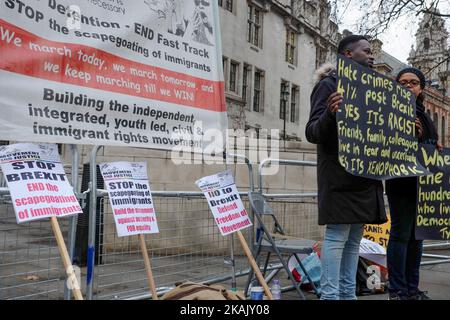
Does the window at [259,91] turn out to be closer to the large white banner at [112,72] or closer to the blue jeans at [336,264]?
the large white banner at [112,72]

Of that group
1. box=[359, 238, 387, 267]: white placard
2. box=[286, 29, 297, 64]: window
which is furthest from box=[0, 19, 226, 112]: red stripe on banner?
box=[286, 29, 297, 64]: window

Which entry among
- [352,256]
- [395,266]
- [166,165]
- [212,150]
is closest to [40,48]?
[212,150]

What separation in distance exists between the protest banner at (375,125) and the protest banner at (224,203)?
1098mm

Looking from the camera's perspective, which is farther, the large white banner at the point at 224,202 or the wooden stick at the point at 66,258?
the large white banner at the point at 224,202

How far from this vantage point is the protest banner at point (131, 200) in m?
3.14

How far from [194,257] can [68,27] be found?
2.67 metres

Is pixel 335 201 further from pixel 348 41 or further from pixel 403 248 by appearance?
pixel 348 41

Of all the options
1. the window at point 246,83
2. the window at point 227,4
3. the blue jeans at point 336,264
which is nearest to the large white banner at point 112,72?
the blue jeans at point 336,264

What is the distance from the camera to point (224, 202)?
4.02 m

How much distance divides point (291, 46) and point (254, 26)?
4.68m

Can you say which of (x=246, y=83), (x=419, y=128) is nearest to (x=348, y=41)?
(x=419, y=128)

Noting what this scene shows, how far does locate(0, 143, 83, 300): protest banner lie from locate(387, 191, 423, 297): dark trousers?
8.73 feet

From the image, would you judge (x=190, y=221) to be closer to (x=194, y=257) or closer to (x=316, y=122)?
(x=194, y=257)

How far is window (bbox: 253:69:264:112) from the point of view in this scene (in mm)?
27438
